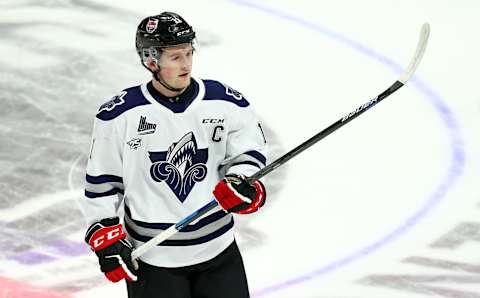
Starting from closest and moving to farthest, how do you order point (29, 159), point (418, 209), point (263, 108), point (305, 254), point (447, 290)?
point (447, 290) → point (305, 254) → point (418, 209) → point (29, 159) → point (263, 108)

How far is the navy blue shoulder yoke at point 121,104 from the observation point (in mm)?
3357

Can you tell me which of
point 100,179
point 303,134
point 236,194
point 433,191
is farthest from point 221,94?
point 303,134

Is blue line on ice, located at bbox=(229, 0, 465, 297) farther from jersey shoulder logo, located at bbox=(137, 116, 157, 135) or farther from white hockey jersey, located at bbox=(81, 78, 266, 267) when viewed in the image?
jersey shoulder logo, located at bbox=(137, 116, 157, 135)

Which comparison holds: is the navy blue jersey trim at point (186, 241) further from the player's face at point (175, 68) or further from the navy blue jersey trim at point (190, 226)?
the player's face at point (175, 68)

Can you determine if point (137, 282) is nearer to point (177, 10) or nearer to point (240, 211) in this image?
point (240, 211)

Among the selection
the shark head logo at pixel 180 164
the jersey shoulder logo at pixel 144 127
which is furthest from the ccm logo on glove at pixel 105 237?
the jersey shoulder logo at pixel 144 127

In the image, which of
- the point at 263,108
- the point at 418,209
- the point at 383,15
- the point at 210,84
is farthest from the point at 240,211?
the point at 383,15

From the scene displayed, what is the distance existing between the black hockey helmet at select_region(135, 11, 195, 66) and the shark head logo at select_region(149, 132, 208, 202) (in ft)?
0.92

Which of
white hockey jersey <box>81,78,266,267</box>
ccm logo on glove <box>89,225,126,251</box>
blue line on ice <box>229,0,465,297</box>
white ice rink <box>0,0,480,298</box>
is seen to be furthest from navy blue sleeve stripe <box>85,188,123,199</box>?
blue line on ice <box>229,0,465,297</box>

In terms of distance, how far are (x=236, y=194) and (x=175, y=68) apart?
43 centimetres

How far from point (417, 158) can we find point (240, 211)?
8.52 feet

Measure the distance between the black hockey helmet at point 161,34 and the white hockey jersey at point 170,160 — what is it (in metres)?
0.12

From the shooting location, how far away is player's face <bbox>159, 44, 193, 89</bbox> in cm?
338

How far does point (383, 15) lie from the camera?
25.5 ft
